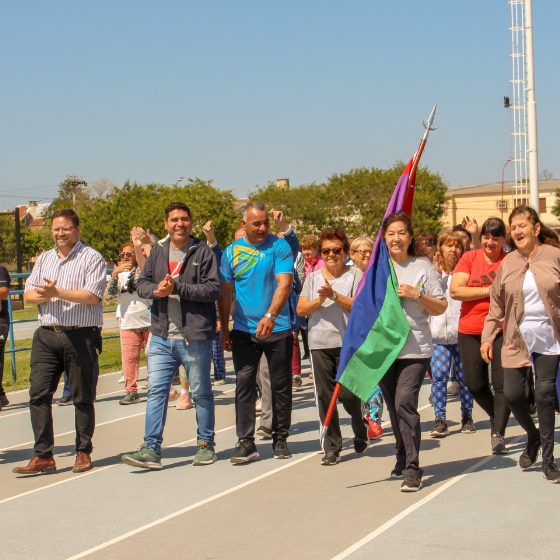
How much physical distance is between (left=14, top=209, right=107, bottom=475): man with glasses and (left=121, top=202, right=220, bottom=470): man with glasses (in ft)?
1.35

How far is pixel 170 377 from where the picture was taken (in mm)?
8445

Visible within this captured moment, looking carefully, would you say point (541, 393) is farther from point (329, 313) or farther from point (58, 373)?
point (58, 373)

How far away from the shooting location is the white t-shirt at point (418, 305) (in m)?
7.45

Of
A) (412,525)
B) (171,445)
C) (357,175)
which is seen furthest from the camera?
(357,175)

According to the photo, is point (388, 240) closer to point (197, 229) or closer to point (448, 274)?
point (448, 274)

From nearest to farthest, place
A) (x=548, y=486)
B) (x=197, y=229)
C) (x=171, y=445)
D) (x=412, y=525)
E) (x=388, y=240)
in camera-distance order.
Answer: (x=412, y=525)
(x=548, y=486)
(x=388, y=240)
(x=171, y=445)
(x=197, y=229)

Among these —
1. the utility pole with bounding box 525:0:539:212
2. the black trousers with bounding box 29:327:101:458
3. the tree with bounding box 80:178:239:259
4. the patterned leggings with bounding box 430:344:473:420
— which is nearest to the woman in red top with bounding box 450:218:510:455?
the patterned leggings with bounding box 430:344:473:420

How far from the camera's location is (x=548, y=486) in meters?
7.19

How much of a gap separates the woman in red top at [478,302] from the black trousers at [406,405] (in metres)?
1.38

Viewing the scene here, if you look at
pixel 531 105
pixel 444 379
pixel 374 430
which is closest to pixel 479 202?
pixel 531 105

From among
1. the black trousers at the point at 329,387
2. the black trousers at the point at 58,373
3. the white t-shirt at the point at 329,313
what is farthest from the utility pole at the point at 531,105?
the black trousers at the point at 58,373

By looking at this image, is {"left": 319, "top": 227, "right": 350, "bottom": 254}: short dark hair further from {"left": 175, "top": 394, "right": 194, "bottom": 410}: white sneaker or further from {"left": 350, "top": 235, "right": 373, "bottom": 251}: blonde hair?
{"left": 175, "top": 394, "right": 194, "bottom": 410}: white sneaker

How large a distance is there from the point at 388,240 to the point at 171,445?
3197 mm

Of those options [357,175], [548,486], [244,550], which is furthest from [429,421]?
[357,175]
